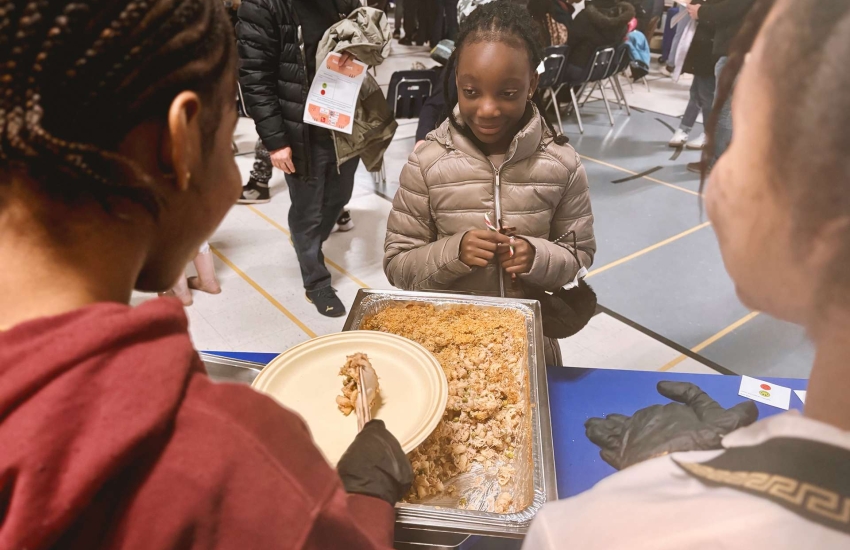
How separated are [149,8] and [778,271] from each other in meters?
0.49

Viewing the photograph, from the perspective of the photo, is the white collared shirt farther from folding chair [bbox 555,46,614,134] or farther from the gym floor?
folding chair [bbox 555,46,614,134]

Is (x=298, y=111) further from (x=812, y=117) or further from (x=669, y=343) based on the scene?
(x=812, y=117)

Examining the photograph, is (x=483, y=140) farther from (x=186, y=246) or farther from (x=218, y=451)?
(x=218, y=451)

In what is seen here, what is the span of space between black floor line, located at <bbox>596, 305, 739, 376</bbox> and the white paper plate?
5.41 feet

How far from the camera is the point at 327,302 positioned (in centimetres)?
271

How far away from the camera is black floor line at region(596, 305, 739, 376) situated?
221 cm

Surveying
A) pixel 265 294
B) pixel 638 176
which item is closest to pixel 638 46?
pixel 638 176

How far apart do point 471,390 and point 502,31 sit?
887mm

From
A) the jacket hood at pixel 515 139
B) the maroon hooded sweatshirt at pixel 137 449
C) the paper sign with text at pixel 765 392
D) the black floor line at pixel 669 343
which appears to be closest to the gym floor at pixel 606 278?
the black floor line at pixel 669 343

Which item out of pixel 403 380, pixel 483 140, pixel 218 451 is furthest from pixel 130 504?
pixel 483 140

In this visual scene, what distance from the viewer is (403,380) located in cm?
102

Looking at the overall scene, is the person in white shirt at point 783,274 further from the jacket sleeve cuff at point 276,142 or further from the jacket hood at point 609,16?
the jacket hood at point 609,16

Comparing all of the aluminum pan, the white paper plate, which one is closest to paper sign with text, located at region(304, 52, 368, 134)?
the aluminum pan

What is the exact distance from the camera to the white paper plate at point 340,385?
910mm
